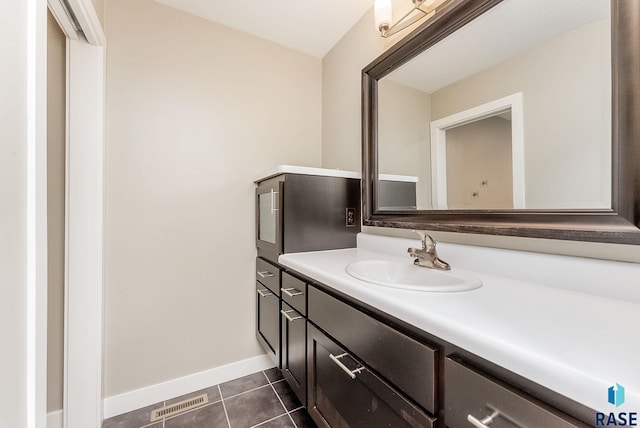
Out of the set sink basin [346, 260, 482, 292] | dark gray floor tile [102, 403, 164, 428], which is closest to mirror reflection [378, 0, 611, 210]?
sink basin [346, 260, 482, 292]

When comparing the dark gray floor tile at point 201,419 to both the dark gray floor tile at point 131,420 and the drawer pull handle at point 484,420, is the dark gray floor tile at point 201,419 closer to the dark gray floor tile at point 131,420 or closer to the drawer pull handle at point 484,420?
the dark gray floor tile at point 131,420

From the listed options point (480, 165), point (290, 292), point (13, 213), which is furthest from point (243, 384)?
point (480, 165)

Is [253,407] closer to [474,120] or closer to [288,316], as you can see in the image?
[288,316]

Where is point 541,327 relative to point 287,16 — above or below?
below

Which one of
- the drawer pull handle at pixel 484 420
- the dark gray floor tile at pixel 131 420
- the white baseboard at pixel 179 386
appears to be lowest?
the dark gray floor tile at pixel 131 420

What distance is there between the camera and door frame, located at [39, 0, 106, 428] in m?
→ 1.24

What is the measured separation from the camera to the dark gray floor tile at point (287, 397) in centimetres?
146

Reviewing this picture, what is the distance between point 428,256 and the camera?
1.04 meters

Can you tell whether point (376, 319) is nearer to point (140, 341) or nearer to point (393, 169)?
point (393, 169)

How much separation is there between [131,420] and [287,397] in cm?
83

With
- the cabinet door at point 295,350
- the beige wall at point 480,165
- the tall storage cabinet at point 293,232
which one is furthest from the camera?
the tall storage cabinet at point 293,232

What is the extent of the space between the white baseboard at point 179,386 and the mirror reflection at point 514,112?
4.98 ft

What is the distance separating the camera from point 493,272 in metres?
0.92

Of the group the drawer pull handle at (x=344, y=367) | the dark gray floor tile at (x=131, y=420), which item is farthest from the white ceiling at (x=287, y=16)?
the dark gray floor tile at (x=131, y=420)
